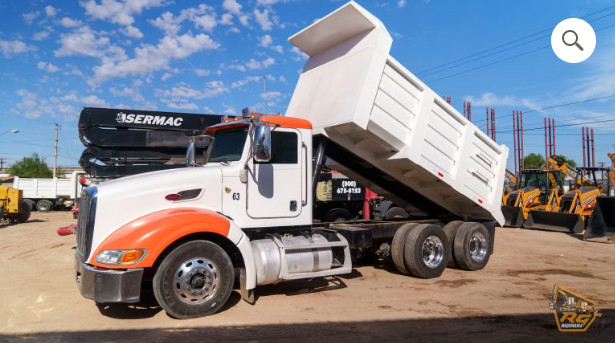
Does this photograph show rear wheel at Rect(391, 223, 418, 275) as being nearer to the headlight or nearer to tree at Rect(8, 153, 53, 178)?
the headlight

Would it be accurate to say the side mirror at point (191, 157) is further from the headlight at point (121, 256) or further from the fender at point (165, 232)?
the headlight at point (121, 256)

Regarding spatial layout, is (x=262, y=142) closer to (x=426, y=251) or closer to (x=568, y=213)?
(x=426, y=251)

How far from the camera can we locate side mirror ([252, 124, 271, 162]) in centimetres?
558

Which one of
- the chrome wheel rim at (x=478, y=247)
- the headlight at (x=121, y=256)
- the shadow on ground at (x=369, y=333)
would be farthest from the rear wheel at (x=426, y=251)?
the headlight at (x=121, y=256)

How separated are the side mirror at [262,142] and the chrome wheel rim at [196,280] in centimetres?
147

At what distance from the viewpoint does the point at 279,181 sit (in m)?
6.36

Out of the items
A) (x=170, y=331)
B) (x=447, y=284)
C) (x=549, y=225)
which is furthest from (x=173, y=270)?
(x=549, y=225)

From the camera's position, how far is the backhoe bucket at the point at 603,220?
1255 cm

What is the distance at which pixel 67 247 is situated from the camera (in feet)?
35.6

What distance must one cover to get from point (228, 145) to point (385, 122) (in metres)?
2.40

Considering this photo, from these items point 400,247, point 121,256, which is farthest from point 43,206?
point 400,247

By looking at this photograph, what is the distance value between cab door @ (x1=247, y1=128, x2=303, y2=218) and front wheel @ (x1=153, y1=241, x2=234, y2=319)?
921 mm

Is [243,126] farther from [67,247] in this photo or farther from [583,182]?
[583,182]

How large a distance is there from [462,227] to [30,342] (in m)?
6.91
